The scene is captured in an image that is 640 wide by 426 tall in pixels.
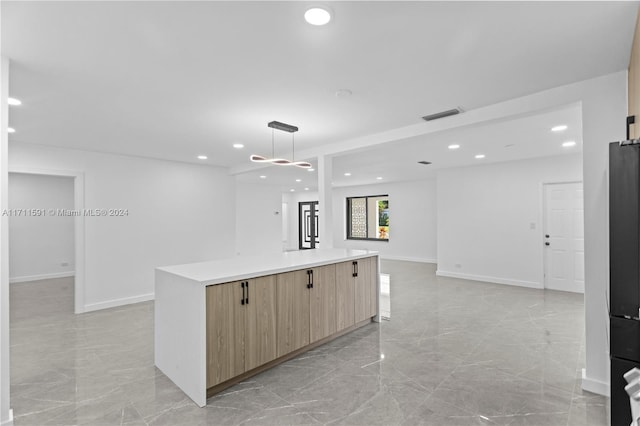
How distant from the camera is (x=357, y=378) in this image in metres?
2.71

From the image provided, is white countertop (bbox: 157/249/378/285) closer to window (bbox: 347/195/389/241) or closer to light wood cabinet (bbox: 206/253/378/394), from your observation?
light wood cabinet (bbox: 206/253/378/394)

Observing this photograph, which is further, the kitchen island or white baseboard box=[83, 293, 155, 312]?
white baseboard box=[83, 293, 155, 312]

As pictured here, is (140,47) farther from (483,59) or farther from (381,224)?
(381,224)

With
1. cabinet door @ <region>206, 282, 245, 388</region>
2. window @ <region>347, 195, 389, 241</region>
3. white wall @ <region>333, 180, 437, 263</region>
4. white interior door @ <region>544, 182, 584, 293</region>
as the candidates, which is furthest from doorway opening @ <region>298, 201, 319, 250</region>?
cabinet door @ <region>206, 282, 245, 388</region>

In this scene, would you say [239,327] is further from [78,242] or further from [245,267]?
[78,242]

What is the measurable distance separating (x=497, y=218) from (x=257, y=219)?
670 cm

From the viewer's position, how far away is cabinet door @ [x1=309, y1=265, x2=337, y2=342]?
128 inches

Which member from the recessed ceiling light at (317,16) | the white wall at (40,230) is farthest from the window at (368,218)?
the recessed ceiling light at (317,16)

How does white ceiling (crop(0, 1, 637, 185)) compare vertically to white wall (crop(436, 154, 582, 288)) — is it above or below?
above

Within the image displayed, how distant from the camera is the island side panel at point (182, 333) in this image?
2.34 m

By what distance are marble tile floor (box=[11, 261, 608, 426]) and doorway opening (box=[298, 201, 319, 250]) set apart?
343 inches

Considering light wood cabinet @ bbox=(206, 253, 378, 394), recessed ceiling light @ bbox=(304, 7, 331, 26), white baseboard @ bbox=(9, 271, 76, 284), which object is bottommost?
white baseboard @ bbox=(9, 271, 76, 284)

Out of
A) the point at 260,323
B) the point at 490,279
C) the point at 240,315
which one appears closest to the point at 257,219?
the point at 490,279

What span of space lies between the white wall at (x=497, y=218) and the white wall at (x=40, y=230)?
366 inches
